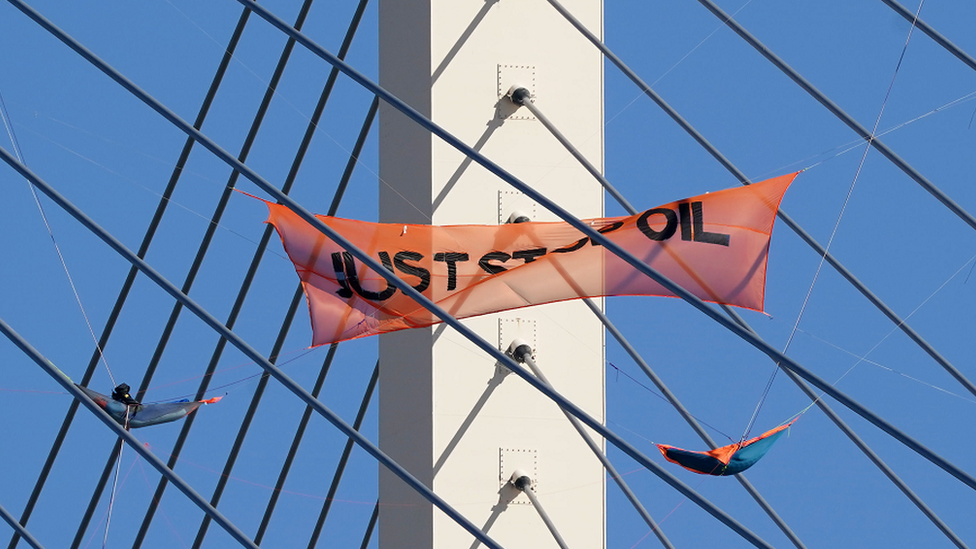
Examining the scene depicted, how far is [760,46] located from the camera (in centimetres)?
1606

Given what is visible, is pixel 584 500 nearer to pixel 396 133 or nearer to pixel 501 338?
pixel 501 338

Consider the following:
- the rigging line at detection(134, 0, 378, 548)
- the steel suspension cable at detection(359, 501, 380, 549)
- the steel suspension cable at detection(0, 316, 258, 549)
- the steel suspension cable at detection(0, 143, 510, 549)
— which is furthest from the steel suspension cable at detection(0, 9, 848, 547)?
the steel suspension cable at detection(359, 501, 380, 549)

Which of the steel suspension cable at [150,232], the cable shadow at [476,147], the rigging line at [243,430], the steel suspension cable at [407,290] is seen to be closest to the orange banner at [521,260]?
the cable shadow at [476,147]

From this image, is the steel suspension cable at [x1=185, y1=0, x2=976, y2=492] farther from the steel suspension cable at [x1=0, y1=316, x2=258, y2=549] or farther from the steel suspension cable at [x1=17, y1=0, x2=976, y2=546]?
the steel suspension cable at [x1=0, y1=316, x2=258, y2=549]

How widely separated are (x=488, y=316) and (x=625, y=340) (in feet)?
5.27

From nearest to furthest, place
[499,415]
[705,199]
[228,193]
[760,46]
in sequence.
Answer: [705,199]
[760,46]
[499,415]
[228,193]

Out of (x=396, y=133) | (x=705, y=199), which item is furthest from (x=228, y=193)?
(x=705, y=199)

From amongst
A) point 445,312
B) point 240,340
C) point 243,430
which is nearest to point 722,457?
point 445,312

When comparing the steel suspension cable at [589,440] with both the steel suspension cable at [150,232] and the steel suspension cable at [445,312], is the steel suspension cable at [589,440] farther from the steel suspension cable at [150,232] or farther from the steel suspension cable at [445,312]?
the steel suspension cable at [150,232]

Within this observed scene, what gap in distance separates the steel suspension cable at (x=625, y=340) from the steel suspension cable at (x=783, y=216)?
995 mm

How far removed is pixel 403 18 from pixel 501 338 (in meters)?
3.83

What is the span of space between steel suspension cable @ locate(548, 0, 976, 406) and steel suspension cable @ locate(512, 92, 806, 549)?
3.26ft

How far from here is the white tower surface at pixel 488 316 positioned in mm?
17266

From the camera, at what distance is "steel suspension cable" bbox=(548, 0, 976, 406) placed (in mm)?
15727
